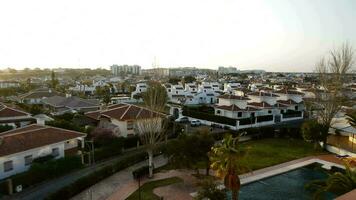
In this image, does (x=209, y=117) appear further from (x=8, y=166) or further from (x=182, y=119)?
(x=8, y=166)

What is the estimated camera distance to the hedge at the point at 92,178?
1894cm

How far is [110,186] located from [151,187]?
3.13 meters

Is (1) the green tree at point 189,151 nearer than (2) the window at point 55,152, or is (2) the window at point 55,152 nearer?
(1) the green tree at point 189,151

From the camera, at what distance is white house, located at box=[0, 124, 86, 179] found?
74.2 ft

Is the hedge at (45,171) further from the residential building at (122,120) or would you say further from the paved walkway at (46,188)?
the residential building at (122,120)

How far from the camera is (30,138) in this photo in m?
25.2

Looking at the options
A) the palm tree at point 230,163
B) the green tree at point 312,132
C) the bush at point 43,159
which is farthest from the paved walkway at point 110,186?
the green tree at point 312,132

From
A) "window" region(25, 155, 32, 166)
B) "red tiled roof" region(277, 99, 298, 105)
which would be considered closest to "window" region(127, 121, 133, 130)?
"window" region(25, 155, 32, 166)

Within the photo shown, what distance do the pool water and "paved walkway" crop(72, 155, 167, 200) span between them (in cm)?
844

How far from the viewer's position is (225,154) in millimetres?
15609

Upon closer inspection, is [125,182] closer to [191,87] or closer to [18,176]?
[18,176]

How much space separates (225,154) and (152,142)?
10.7 meters

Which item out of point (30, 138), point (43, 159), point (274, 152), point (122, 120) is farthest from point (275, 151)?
point (30, 138)

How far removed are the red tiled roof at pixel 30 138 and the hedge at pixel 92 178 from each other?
18.6 feet
